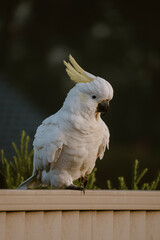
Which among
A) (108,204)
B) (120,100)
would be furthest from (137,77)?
(108,204)

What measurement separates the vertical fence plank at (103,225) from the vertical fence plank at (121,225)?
0.09 feet

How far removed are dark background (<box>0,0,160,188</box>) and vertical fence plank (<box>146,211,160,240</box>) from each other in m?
1.82

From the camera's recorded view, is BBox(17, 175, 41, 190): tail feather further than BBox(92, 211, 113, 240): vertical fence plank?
Yes

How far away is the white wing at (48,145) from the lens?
2297mm

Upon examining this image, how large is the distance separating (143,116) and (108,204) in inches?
87.2

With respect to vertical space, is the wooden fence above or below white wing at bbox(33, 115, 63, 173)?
below

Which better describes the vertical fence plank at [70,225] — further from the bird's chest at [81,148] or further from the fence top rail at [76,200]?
the bird's chest at [81,148]

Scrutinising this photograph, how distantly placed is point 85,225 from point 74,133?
0.58 meters

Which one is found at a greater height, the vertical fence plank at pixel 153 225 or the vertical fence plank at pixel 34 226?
the vertical fence plank at pixel 34 226

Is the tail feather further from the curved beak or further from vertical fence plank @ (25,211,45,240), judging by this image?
vertical fence plank @ (25,211,45,240)

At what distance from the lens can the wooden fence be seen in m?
1.66

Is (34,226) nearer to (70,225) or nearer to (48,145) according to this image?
(70,225)

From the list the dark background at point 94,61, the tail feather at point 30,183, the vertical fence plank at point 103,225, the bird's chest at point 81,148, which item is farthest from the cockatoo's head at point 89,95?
the dark background at point 94,61

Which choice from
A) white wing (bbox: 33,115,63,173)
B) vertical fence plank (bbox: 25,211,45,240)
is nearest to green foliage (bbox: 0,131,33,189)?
white wing (bbox: 33,115,63,173)
